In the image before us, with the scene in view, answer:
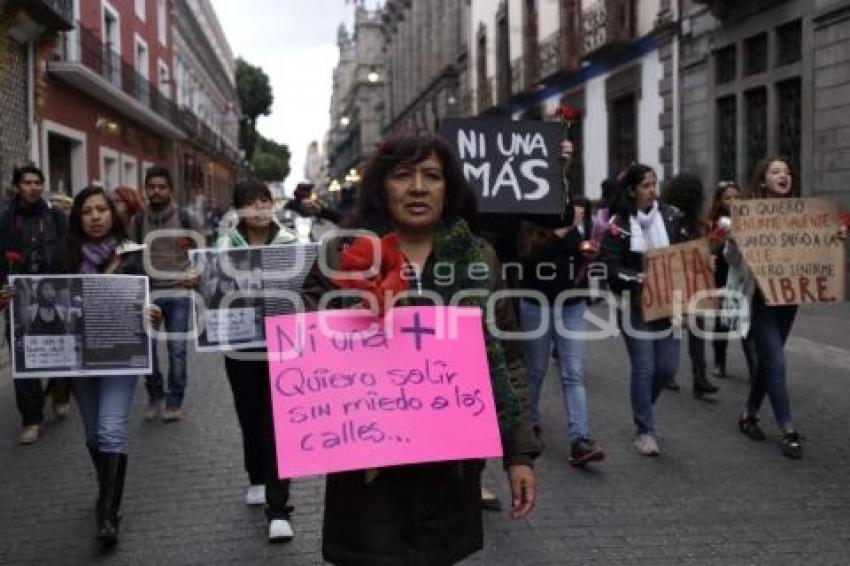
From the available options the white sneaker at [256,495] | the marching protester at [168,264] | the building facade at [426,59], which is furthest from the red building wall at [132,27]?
the white sneaker at [256,495]

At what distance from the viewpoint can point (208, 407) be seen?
7.21 metres

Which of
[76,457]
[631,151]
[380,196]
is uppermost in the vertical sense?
[631,151]

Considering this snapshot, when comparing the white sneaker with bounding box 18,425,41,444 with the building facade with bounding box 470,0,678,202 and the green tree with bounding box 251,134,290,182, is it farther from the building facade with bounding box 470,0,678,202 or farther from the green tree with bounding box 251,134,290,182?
the green tree with bounding box 251,134,290,182

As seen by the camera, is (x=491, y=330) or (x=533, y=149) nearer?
(x=491, y=330)

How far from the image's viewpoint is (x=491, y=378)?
2.54m

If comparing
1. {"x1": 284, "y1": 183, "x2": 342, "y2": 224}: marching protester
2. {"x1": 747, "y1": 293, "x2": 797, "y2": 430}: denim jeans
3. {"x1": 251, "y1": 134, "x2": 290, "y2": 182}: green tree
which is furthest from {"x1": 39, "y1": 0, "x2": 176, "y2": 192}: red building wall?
{"x1": 251, "y1": 134, "x2": 290, "y2": 182}: green tree

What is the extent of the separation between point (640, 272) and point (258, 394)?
2419 mm

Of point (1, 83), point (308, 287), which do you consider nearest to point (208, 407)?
point (308, 287)

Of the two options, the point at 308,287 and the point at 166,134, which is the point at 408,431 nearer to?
the point at 308,287

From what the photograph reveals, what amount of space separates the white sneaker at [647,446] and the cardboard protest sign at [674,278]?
0.74 meters

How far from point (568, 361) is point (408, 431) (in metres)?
3.25

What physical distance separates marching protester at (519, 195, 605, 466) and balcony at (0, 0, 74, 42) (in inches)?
513

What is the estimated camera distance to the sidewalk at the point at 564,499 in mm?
4098

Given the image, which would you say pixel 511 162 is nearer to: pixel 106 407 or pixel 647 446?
pixel 647 446
